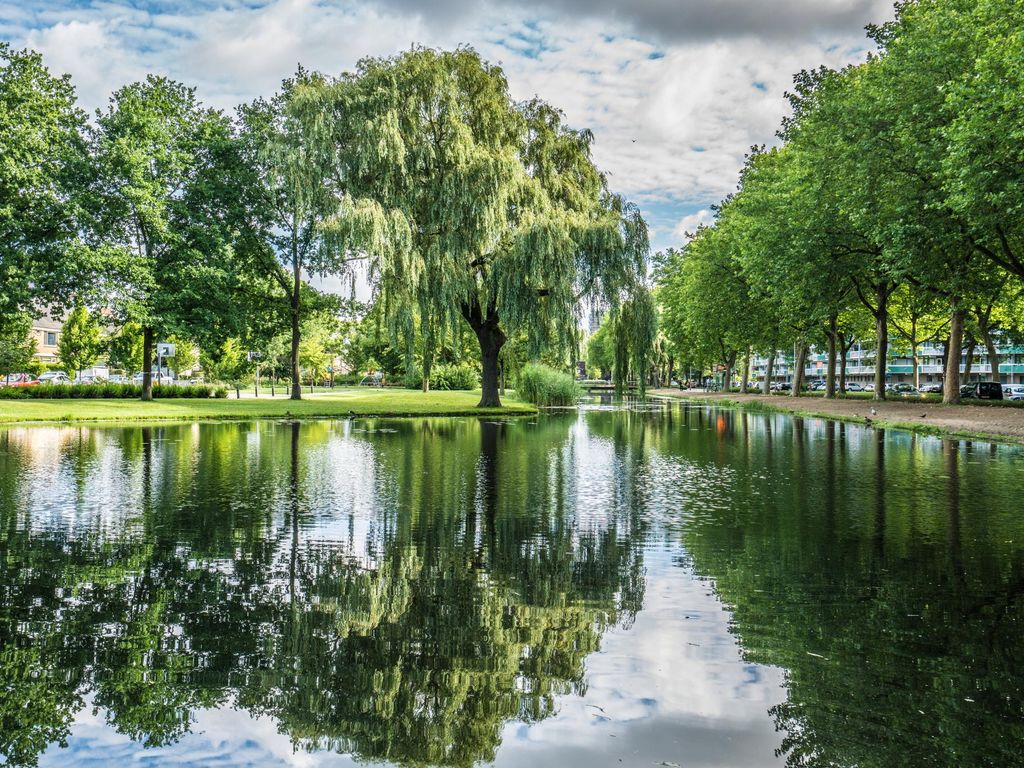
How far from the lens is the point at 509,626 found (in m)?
4.91

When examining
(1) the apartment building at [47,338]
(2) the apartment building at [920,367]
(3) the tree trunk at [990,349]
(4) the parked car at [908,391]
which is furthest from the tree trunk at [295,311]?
(1) the apartment building at [47,338]

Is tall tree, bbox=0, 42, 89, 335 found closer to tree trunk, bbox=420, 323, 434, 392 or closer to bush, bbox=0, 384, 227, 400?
bush, bbox=0, 384, 227, 400

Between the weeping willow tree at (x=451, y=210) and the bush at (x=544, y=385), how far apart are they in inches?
475

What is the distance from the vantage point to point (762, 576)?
20.2 feet

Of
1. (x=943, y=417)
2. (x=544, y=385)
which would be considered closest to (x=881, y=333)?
(x=943, y=417)

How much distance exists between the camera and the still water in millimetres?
3441

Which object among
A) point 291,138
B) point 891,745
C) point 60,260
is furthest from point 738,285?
point 891,745

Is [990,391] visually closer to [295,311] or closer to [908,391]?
[908,391]

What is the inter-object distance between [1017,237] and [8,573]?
31.9 meters

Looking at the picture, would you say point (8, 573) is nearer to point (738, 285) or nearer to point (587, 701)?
point (587, 701)

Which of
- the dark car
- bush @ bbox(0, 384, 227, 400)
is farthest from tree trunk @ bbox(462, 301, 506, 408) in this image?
the dark car

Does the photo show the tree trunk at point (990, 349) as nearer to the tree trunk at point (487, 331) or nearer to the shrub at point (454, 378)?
the tree trunk at point (487, 331)

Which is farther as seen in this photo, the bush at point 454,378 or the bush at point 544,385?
the bush at point 454,378

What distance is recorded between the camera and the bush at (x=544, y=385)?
41.4m
